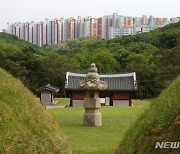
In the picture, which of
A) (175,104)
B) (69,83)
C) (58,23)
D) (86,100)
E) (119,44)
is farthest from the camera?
(58,23)

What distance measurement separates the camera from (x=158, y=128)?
204 inches

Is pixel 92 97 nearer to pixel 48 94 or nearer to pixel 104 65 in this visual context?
pixel 48 94

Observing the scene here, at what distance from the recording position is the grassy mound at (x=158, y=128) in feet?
16.4

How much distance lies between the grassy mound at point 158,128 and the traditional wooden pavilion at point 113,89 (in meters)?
22.2

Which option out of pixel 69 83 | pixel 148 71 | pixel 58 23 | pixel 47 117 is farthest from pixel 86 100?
pixel 58 23

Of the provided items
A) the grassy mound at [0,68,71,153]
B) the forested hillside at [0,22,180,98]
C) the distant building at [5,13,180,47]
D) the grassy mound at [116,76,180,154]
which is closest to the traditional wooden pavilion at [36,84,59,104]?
the forested hillside at [0,22,180,98]

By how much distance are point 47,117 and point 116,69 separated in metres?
40.7

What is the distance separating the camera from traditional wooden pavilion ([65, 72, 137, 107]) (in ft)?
92.6

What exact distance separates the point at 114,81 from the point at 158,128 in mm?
23769

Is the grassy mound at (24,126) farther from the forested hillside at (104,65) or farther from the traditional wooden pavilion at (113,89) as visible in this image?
the forested hillside at (104,65)

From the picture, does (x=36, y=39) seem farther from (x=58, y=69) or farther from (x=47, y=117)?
(x=47, y=117)

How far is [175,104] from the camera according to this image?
540 cm

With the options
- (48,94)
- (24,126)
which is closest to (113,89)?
(48,94)

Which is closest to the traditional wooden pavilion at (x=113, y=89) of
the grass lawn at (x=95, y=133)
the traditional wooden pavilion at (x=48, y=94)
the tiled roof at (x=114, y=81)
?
the tiled roof at (x=114, y=81)
